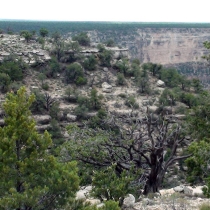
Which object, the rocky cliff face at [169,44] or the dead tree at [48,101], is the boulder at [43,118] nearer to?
the dead tree at [48,101]

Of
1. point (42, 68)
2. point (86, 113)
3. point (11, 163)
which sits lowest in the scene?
point (86, 113)

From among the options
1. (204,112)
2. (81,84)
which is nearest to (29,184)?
(204,112)

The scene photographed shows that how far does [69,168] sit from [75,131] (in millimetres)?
4171

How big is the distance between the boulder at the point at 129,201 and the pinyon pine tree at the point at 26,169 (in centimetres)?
278

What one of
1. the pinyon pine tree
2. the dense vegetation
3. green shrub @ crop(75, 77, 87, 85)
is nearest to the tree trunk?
the dense vegetation

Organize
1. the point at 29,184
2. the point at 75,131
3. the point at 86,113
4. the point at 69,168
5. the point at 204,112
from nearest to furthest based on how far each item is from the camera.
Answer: the point at 29,184
the point at 69,168
the point at 75,131
the point at 204,112
the point at 86,113

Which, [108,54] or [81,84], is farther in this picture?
[108,54]

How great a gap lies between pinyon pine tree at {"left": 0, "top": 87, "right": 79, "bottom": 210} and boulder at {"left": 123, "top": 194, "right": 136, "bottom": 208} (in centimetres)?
278

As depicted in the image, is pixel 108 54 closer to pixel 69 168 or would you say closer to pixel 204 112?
pixel 204 112

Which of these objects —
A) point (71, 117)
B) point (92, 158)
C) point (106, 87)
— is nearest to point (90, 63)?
point (106, 87)

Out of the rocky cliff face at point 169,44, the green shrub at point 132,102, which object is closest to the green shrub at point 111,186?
the green shrub at point 132,102

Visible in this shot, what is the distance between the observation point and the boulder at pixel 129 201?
390 inches

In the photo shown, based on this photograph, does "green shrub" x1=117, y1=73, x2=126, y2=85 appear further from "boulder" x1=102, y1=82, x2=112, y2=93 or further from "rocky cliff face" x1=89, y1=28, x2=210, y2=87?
"rocky cliff face" x1=89, y1=28, x2=210, y2=87

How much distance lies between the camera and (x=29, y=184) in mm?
6992
